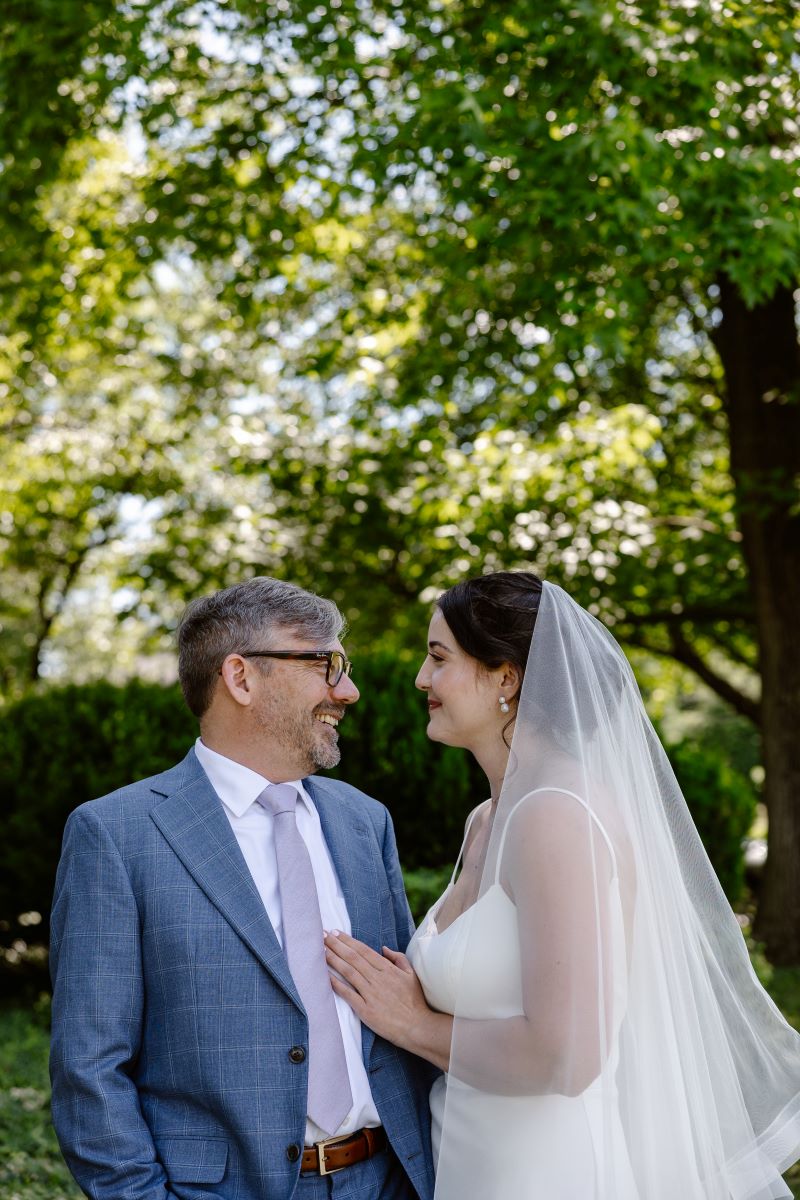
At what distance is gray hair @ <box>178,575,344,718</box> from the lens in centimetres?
300

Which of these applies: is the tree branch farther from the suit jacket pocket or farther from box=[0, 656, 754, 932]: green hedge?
the suit jacket pocket

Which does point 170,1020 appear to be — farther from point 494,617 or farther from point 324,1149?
point 494,617

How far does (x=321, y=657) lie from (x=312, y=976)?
0.78m

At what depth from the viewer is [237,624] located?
3.01 metres

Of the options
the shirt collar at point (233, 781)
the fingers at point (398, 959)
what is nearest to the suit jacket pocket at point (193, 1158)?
the fingers at point (398, 959)

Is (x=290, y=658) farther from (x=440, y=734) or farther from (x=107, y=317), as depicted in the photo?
(x=107, y=317)

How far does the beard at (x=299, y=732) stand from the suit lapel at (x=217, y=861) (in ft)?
0.69

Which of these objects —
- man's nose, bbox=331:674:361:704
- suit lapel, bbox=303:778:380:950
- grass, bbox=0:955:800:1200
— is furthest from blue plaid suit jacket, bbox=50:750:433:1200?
grass, bbox=0:955:800:1200

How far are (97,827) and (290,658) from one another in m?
0.62


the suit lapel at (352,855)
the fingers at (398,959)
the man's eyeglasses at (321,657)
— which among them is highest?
the man's eyeglasses at (321,657)

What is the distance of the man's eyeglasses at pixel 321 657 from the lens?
2.97m

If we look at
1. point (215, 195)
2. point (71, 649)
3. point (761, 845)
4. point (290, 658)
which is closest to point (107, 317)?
point (215, 195)

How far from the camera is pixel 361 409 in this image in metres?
11.4

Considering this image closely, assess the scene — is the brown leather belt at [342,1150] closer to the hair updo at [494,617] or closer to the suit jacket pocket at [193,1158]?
the suit jacket pocket at [193,1158]
